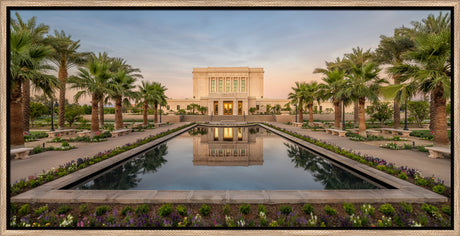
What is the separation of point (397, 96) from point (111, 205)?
11.9 metres

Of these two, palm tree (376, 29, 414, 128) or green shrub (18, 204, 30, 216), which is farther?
palm tree (376, 29, 414, 128)

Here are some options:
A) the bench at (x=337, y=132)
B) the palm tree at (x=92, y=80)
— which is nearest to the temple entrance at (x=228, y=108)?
the bench at (x=337, y=132)

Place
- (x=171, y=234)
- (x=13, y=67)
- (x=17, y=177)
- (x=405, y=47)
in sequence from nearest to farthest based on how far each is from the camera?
(x=171, y=234) < (x=17, y=177) < (x=13, y=67) < (x=405, y=47)

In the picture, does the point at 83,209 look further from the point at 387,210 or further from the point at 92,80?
the point at 92,80

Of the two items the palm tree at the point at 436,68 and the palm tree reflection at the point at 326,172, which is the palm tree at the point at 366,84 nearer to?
the palm tree at the point at 436,68

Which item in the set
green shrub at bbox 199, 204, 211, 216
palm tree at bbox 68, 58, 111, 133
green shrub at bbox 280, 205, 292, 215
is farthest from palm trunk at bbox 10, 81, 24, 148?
green shrub at bbox 280, 205, 292, 215

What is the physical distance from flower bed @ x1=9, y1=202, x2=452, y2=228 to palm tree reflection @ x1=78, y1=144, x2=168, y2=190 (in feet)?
5.72

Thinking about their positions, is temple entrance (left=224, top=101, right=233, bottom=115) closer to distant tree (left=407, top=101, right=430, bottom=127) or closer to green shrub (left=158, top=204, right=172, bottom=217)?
distant tree (left=407, top=101, right=430, bottom=127)

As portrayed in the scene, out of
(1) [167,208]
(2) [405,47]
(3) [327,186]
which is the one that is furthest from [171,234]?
(2) [405,47]

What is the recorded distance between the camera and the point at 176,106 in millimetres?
53938

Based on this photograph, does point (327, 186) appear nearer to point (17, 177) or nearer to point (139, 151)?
point (139, 151)

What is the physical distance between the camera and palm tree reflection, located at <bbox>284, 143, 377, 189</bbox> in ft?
18.5

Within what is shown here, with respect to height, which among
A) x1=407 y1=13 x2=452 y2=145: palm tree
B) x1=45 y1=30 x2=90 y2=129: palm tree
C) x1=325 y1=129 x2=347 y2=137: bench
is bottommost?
x1=325 y1=129 x2=347 y2=137: bench

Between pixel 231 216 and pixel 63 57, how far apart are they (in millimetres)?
22275
